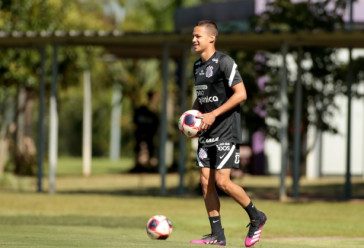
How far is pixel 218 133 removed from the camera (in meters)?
11.0

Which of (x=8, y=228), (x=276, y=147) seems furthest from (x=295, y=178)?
(x=276, y=147)

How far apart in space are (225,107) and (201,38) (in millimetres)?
800

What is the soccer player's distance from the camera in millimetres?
10914

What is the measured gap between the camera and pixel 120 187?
25938 mm

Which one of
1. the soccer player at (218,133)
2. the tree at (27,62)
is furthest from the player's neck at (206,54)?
the tree at (27,62)

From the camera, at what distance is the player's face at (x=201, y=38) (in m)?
11.0

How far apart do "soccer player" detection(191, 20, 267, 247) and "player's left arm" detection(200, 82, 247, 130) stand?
0.4 inches

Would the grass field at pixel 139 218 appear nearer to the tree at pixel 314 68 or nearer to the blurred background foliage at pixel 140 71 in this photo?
the tree at pixel 314 68

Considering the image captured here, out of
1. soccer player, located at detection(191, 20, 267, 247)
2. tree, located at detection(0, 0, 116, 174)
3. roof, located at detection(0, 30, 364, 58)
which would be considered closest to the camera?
soccer player, located at detection(191, 20, 267, 247)

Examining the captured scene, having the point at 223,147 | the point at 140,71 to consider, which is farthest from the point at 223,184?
the point at 140,71

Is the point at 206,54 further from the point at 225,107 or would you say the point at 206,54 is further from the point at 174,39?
the point at 174,39

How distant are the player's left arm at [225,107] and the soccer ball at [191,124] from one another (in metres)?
0.07

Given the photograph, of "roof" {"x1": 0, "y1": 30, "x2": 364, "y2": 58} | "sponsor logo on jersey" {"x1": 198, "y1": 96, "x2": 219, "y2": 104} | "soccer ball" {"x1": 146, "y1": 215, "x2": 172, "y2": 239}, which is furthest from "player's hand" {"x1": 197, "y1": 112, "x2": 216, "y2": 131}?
"roof" {"x1": 0, "y1": 30, "x2": 364, "y2": 58}

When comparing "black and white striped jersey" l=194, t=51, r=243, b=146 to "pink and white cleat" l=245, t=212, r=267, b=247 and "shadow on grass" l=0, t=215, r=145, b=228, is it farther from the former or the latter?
"shadow on grass" l=0, t=215, r=145, b=228
